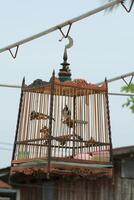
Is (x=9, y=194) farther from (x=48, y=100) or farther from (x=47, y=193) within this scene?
(x=48, y=100)

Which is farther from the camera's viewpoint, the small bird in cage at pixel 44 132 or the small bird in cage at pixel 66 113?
the small bird in cage at pixel 66 113

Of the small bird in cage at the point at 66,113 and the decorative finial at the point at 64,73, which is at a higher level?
the decorative finial at the point at 64,73

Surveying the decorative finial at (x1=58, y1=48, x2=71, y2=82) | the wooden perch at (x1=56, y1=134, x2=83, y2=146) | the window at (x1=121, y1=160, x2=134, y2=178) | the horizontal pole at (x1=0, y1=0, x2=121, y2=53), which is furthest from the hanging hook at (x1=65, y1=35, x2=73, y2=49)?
the window at (x1=121, y1=160, x2=134, y2=178)

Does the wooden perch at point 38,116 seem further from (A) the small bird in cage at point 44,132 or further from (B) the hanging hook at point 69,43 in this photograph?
(B) the hanging hook at point 69,43

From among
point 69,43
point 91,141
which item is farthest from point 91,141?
point 69,43

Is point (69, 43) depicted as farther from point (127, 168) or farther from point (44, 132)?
point (127, 168)

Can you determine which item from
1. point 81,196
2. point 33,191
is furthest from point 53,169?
point 33,191

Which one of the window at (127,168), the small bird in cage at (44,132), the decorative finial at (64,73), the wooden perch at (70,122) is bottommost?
the window at (127,168)

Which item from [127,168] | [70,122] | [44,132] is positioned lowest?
[127,168]

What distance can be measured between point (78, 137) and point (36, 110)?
0.85 m

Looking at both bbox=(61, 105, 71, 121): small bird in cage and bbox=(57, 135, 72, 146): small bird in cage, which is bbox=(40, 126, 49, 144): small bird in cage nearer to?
bbox=(57, 135, 72, 146): small bird in cage

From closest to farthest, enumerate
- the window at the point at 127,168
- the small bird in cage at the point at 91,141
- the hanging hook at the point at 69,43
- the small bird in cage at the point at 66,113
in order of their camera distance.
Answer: the hanging hook at the point at 69,43, the small bird in cage at the point at 91,141, the small bird in cage at the point at 66,113, the window at the point at 127,168

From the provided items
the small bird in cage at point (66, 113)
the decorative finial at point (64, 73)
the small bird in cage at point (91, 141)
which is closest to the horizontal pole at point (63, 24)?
the decorative finial at point (64, 73)

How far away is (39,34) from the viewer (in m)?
8.69
